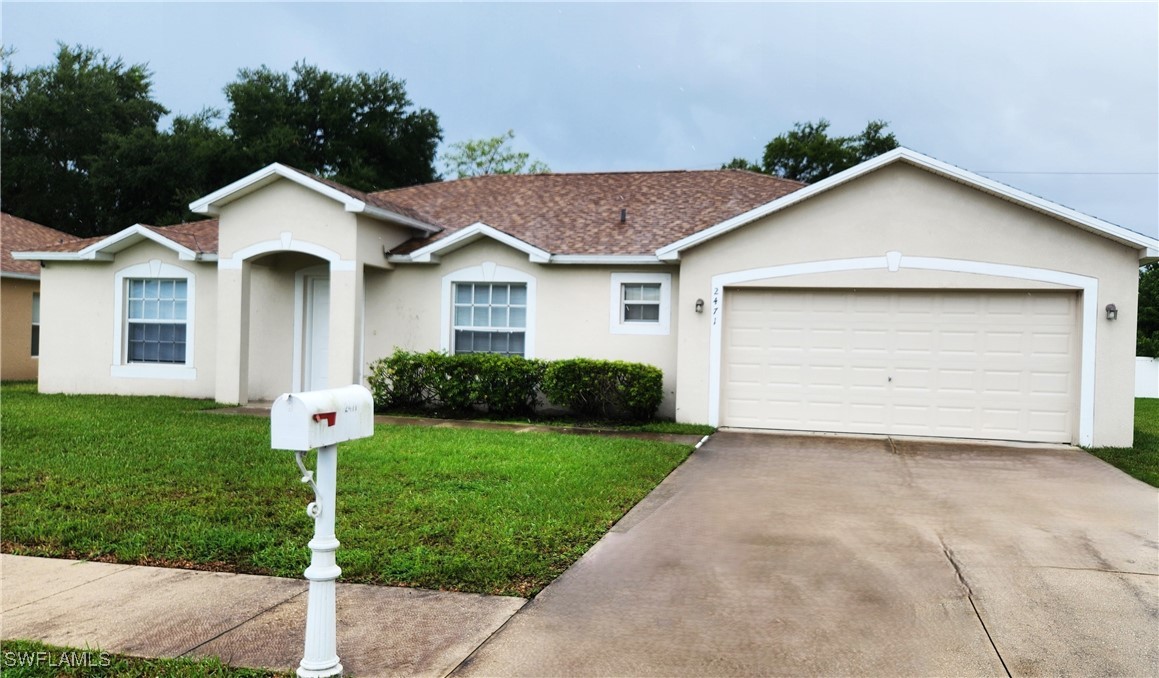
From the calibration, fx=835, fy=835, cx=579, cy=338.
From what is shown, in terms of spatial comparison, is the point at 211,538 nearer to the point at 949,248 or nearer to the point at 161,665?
the point at 161,665

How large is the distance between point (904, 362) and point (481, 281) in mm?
7236

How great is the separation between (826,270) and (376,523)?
8453 mm

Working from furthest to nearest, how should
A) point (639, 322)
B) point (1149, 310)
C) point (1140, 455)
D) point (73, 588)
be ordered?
point (1149, 310) → point (639, 322) → point (1140, 455) → point (73, 588)

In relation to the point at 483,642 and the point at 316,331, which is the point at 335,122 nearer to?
the point at 316,331

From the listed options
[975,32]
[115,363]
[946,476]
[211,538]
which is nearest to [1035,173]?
[975,32]

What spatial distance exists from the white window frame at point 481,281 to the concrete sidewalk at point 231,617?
31.6 ft

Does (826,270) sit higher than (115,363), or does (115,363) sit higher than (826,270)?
(826,270)

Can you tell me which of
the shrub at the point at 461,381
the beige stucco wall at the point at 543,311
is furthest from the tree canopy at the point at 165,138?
the shrub at the point at 461,381

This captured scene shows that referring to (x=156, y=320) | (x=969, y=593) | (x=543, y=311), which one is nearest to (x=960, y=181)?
(x=543, y=311)

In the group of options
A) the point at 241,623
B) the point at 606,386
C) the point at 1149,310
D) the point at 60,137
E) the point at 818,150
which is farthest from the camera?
the point at 818,150

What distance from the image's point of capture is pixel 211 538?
607 cm

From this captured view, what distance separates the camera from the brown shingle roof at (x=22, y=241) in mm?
19875

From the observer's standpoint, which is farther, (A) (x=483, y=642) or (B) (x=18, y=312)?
(B) (x=18, y=312)

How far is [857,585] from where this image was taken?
539 centimetres
